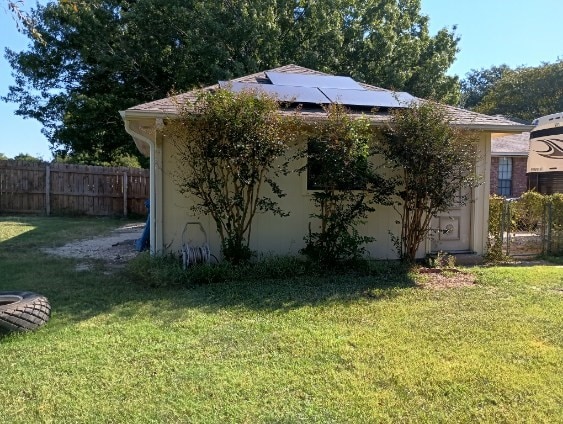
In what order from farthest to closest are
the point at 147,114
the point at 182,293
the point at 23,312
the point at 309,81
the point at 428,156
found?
the point at 309,81 < the point at 428,156 < the point at 147,114 < the point at 182,293 < the point at 23,312

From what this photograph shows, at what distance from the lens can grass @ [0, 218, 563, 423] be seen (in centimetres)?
308

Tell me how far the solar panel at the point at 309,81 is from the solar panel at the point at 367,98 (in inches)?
15.4

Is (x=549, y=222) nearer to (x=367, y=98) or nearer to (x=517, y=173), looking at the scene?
(x=367, y=98)

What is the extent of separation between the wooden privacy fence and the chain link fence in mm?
13308

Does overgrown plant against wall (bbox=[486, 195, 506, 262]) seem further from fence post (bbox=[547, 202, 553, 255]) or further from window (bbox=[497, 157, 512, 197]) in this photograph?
window (bbox=[497, 157, 512, 197])

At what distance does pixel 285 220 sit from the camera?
7.98m

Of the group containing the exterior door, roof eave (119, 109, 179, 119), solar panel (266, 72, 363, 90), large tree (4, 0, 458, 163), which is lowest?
the exterior door

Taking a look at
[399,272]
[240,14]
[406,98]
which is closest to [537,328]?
[399,272]

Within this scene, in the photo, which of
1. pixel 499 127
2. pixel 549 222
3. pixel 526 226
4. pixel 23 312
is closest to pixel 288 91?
pixel 499 127

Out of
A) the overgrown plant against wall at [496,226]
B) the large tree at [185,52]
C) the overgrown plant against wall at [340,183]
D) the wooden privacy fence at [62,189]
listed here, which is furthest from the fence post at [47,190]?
the overgrown plant against wall at [496,226]

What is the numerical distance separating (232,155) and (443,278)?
12.3 feet

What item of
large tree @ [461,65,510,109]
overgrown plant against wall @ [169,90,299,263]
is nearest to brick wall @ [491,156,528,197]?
Answer: overgrown plant against wall @ [169,90,299,263]

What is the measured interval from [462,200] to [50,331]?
22.2 feet

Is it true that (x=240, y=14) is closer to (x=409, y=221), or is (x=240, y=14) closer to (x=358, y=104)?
(x=358, y=104)
